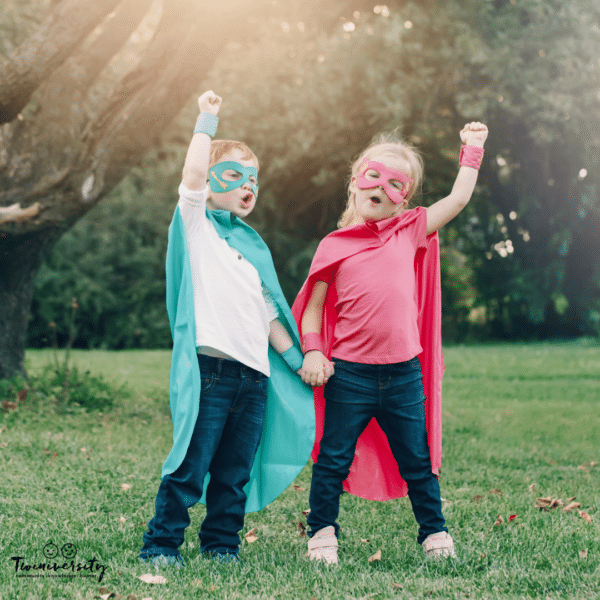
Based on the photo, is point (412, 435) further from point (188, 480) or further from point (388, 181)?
point (388, 181)

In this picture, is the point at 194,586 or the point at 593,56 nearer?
the point at 194,586

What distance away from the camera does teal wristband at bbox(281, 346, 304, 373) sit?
328 cm

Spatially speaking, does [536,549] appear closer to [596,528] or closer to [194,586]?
[596,528]

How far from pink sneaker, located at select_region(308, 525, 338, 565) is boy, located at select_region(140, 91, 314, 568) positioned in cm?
27

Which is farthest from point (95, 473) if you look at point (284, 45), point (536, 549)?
point (284, 45)

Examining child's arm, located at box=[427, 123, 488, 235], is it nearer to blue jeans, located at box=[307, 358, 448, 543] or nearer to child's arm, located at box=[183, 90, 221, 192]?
blue jeans, located at box=[307, 358, 448, 543]

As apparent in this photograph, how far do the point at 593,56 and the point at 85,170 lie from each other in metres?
10.0

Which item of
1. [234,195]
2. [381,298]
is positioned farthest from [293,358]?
[234,195]

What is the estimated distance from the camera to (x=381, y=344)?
10.4 ft

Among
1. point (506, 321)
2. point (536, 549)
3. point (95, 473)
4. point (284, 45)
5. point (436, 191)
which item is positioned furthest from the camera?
point (506, 321)

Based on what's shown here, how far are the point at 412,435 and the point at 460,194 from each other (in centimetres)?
113

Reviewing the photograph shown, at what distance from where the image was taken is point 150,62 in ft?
21.3

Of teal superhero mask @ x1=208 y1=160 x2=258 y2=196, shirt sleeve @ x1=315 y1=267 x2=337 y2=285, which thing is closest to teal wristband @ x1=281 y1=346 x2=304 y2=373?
shirt sleeve @ x1=315 y1=267 x2=337 y2=285

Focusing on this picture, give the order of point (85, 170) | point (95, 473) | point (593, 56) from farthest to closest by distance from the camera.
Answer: point (593, 56)
point (85, 170)
point (95, 473)
